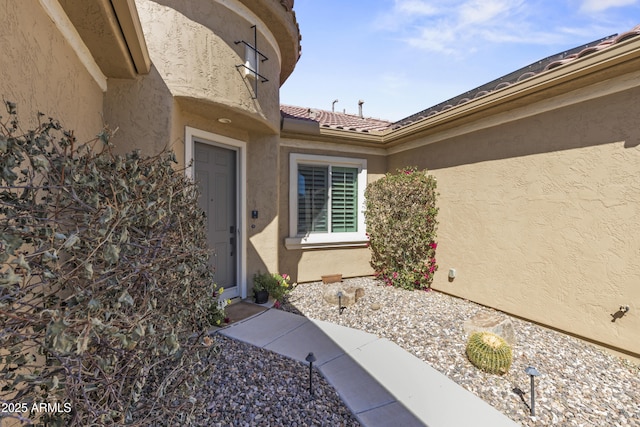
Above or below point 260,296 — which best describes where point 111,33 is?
above

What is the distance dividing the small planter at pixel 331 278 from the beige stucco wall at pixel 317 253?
114 millimetres

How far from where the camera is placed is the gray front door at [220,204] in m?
5.57

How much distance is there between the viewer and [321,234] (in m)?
7.86

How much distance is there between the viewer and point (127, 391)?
2.04 metres

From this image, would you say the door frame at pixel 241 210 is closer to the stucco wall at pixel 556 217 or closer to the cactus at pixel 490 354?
the cactus at pixel 490 354

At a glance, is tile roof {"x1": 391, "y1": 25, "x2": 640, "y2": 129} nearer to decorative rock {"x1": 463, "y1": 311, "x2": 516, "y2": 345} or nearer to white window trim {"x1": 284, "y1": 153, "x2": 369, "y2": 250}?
white window trim {"x1": 284, "y1": 153, "x2": 369, "y2": 250}

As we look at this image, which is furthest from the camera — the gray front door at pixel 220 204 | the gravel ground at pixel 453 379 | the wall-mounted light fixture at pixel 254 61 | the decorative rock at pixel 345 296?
the decorative rock at pixel 345 296

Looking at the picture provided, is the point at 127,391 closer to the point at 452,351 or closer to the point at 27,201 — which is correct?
the point at 27,201

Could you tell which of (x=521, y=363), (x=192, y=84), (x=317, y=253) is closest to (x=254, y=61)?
(x=192, y=84)

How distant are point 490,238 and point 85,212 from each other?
652 centimetres

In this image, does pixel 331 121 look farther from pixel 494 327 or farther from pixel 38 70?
pixel 38 70

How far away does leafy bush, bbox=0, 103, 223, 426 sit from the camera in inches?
54.5

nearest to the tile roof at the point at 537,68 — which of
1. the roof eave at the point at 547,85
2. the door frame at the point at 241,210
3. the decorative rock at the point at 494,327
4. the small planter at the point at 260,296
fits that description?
the roof eave at the point at 547,85

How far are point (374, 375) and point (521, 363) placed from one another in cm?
207
